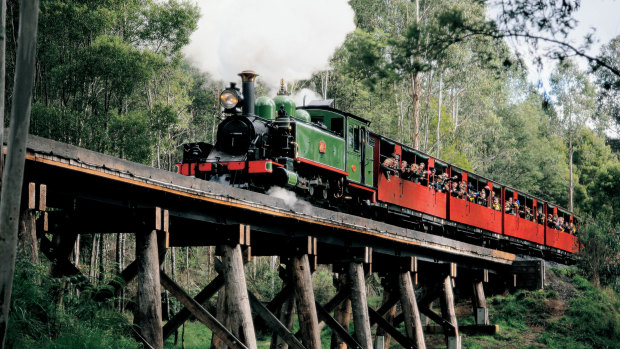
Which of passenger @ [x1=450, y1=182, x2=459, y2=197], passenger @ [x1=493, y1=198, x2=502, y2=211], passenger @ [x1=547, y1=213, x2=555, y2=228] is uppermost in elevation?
passenger @ [x1=450, y1=182, x2=459, y2=197]

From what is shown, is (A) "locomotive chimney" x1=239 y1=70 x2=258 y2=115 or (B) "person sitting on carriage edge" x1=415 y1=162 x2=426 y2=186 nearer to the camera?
(A) "locomotive chimney" x1=239 y1=70 x2=258 y2=115

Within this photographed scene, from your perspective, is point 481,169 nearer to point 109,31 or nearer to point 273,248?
point 109,31

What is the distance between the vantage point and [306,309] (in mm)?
14031

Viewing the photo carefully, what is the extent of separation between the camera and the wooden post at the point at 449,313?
19.6 meters

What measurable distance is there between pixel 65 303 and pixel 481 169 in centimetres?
4894

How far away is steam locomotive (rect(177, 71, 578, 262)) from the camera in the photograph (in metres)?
16.2

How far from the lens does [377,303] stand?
102 feet

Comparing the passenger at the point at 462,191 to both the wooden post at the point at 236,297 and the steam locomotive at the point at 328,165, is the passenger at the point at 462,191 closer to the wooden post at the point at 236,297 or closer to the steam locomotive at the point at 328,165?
the steam locomotive at the point at 328,165

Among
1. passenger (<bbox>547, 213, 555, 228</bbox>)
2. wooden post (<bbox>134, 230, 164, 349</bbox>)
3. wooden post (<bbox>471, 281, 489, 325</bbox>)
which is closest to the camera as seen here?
wooden post (<bbox>134, 230, 164, 349</bbox>)

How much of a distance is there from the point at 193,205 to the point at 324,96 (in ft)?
111

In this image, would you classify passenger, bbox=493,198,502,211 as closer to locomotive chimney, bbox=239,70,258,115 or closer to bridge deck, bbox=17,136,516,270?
bridge deck, bbox=17,136,516,270

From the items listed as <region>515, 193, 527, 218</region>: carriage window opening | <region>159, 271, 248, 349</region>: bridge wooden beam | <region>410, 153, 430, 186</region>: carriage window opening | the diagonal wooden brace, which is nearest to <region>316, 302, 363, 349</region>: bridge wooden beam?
the diagonal wooden brace

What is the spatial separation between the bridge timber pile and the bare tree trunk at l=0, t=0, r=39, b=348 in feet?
2.12

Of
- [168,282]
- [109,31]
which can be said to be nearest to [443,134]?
[109,31]
